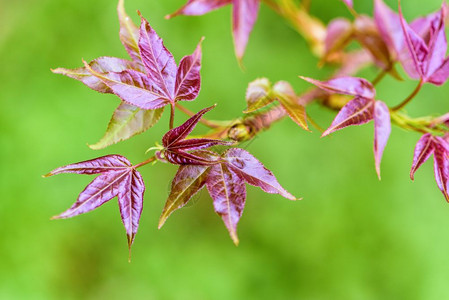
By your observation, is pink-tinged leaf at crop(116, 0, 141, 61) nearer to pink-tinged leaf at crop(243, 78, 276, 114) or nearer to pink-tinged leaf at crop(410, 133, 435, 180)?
pink-tinged leaf at crop(243, 78, 276, 114)

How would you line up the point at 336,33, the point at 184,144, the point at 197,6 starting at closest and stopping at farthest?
the point at 184,144 < the point at 197,6 < the point at 336,33

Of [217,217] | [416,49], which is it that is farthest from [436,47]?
[217,217]

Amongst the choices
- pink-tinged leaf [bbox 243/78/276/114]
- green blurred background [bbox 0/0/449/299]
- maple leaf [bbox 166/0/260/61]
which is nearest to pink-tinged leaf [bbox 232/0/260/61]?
maple leaf [bbox 166/0/260/61]

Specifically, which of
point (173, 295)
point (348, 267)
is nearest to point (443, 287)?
point (348, 267)

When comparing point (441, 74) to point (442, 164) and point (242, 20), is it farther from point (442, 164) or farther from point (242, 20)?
point (242, 20)

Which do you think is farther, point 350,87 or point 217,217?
point 217,217

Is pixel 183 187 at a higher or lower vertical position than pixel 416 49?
lower

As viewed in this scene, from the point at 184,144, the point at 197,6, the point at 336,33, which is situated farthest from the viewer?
the point at 336,33

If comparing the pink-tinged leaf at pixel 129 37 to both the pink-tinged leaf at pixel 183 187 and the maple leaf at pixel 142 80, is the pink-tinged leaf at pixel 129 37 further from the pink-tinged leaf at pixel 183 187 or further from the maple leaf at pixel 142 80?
the pink-tinged leaf at pixel 183 187

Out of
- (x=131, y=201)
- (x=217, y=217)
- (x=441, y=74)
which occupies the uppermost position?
(x=441, y=74)
